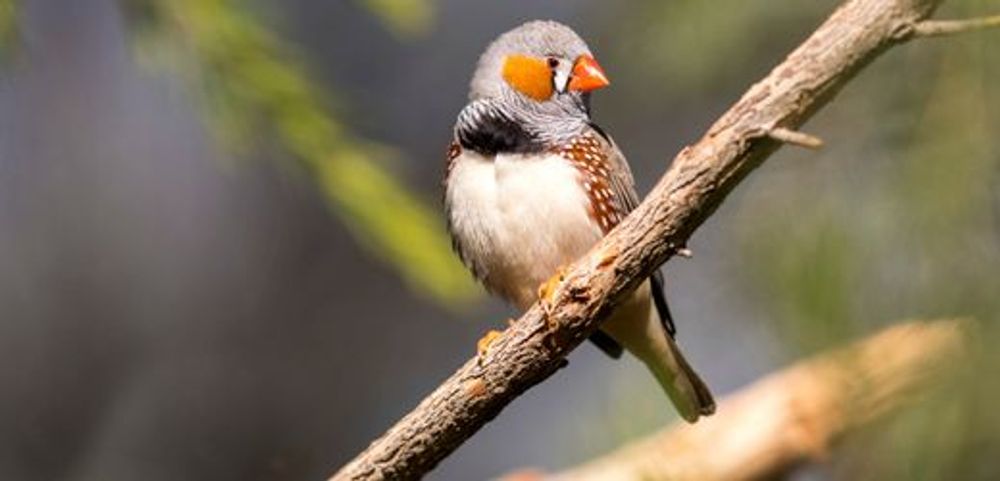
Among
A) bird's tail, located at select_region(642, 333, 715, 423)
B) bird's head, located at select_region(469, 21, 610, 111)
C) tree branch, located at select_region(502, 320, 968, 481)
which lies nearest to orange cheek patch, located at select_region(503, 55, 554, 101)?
bird's head, located at select_region(469, 21, 610, 111)

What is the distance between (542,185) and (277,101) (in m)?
0.72

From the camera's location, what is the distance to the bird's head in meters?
2.40

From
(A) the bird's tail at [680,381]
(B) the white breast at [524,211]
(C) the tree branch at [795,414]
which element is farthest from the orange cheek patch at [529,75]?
(C) the tree branch at [795,414]

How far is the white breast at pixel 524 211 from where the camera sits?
228 cm

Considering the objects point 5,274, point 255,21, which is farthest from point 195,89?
point 5,274

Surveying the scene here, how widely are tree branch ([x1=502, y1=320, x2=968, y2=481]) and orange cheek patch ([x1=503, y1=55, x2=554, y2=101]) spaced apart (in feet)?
1.54

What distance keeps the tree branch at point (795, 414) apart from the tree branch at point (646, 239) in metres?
0.13

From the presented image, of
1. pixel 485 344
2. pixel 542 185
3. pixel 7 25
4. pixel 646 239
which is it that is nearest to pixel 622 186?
pixel 542 185

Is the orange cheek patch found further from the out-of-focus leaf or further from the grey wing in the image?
the out-of-focus leaf

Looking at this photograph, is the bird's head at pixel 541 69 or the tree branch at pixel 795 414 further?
the bird's head at pixel 541 69

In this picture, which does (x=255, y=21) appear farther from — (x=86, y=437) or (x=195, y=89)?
(x=86, y=437)

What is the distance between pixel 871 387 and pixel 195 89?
83 cm

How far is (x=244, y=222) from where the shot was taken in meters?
4.78

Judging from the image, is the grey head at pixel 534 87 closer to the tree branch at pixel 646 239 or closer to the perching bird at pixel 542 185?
the perching bird at pixel 542 185
